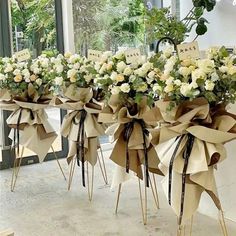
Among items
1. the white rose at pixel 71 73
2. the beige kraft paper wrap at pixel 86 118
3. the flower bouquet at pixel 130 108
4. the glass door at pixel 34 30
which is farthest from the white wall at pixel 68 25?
the flower bouquet at pixel 130 108

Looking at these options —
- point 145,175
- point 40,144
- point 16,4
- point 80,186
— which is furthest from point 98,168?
point 16,4

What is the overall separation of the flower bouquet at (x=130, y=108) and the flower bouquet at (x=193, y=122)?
0.19 meters

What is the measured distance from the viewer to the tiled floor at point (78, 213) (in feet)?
9.82

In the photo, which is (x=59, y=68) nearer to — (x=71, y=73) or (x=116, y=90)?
(x=71, y=73)

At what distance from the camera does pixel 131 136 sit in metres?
2.84

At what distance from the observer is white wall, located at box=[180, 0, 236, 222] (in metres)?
3.03

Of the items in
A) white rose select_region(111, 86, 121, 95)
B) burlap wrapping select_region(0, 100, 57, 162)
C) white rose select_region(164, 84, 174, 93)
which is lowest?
burlap wrapping select_region(0, 100, 57, 162)

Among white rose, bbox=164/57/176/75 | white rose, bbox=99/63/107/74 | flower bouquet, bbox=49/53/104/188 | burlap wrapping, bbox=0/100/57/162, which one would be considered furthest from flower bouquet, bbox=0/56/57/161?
white rose, bbox=164/57/176/75

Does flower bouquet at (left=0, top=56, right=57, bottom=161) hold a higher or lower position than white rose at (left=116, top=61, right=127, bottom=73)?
lower

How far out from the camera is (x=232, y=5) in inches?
132

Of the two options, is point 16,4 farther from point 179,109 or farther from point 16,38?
point 179,109

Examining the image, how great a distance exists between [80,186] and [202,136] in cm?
202

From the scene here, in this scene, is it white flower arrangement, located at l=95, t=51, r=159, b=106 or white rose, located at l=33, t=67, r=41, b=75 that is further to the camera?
white rose, located at l=33, t=67, r=41, b=75

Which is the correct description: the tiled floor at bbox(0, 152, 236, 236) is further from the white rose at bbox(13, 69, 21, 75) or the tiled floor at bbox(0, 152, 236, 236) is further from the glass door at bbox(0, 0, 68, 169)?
the white rose at bbox(13, 69, 21, 75)
